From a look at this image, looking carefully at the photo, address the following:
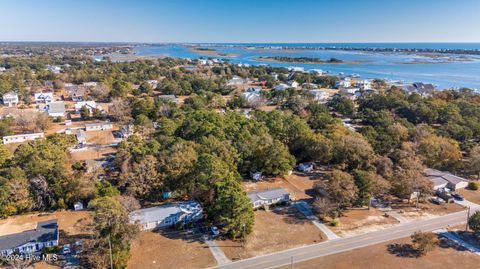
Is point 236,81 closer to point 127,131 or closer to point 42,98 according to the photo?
point 42,98

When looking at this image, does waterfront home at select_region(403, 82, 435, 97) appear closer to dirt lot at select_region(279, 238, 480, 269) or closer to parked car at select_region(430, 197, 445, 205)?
parked car at select_region(430, 197, 445, 205)

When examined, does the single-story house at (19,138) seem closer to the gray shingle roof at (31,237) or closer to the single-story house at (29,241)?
the gray shingle roof at (31,237)

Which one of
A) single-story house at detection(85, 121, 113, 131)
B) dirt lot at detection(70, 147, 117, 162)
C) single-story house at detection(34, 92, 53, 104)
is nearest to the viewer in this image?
dirt lot at detection(70, 147, 117, 162)

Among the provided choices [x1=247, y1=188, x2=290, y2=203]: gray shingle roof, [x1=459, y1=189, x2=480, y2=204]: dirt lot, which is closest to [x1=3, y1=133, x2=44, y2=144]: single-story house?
[x1=247, y1=188, x2=290, y2=203]: gray shingle roof

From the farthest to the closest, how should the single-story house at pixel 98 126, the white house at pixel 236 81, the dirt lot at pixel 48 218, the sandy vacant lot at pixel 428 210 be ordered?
the white house at pixel 236 81, the single-story house at pixel 98 126, the sandy vacant lot at pixel 428 210, the dirt lot at pixel 48 218

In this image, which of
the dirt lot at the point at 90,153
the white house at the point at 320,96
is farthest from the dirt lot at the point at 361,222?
the white house at the point at 320,96
